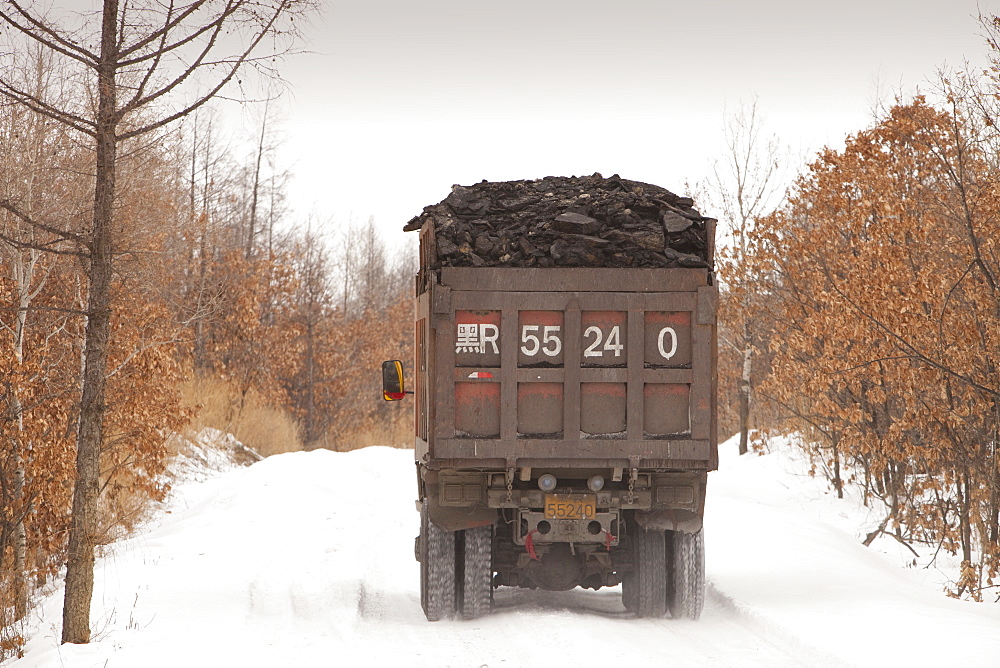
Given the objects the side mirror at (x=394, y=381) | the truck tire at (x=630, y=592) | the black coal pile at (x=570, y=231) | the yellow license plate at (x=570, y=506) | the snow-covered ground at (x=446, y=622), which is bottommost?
the snow-covered ground at (x=446, y=622)

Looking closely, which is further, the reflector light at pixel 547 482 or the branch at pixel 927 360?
the branch at pixel 927 360

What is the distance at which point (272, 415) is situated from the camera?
27641 millimetres

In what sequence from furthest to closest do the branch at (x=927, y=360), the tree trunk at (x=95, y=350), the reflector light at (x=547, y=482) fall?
the branch at (x=927, y=360)
the reflector light at (x=547, y=482)
the tree trunk at (x=95, y=350)

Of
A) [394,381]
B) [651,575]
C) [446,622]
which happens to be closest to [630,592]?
[651,575]

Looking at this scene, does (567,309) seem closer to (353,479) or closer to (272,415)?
(353,479)

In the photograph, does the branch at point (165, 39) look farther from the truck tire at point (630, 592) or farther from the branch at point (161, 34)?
the truck tire at point (630, 592)

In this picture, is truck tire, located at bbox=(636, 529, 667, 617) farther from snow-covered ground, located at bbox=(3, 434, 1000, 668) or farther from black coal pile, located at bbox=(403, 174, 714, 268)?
black coal pile, located at bbox=(403, 174, 714, 268)

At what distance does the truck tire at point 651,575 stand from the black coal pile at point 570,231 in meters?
2.38

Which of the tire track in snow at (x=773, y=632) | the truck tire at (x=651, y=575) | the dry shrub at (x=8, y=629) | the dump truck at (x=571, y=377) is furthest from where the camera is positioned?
the dry shrub at (x=8, y=629)

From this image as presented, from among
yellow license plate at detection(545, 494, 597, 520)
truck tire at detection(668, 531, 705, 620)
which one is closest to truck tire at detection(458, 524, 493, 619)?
yellow license plate at detection(545, 494, 597, 520)

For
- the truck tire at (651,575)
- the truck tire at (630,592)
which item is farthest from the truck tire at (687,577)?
the truck tire at (630,592)

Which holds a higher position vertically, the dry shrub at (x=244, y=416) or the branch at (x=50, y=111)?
the branch at (x=50, y=111)

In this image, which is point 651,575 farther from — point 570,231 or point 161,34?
point 161,34

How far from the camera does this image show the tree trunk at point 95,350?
7.34 meters
